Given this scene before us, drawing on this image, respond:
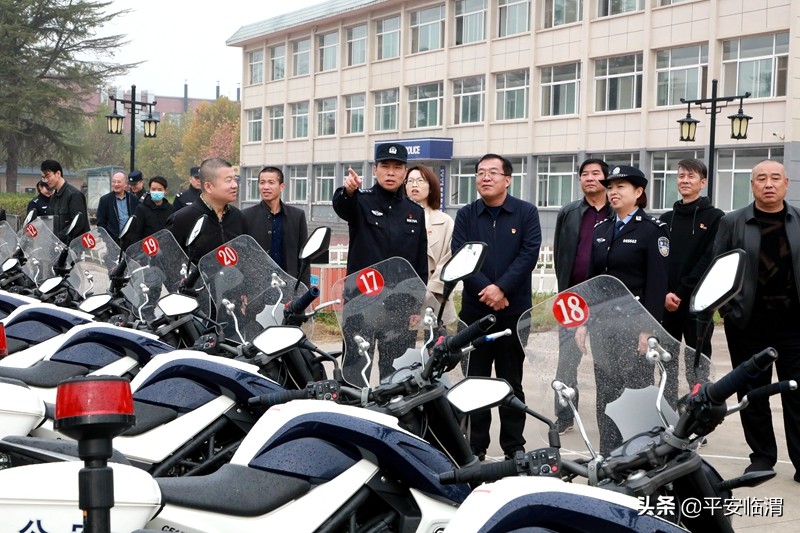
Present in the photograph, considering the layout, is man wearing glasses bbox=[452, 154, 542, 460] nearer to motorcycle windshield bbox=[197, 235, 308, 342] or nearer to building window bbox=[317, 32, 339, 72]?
motorcycle windshield bbox=[197, 235, 308, 342]

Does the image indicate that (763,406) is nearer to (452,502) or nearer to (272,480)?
(452,502)

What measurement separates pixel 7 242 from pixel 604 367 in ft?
24.0

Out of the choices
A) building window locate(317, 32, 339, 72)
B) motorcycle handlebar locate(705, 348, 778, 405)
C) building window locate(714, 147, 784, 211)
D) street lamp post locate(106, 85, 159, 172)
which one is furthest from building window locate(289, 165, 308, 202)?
motorcycle handlebar locate(705, 348, 778, 405)

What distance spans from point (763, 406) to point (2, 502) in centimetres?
483

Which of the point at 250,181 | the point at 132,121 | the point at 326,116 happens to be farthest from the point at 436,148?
the point at 132,121

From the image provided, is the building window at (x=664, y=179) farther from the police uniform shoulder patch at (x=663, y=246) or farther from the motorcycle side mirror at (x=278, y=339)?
the motorcycle side mirror at (x=278, y=339)

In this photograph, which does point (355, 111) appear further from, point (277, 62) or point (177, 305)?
point (177, 305)

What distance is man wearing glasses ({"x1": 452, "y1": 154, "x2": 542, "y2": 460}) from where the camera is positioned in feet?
20.7

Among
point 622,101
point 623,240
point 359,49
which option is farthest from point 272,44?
point 623,240

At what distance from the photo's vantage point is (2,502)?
2.59 meters

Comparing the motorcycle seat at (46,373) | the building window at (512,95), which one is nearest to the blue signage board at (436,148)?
the building window at (512,95)

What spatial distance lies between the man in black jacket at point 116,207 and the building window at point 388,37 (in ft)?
109

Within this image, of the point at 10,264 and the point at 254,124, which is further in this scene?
the point at 254,124

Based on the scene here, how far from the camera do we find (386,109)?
47.1m
